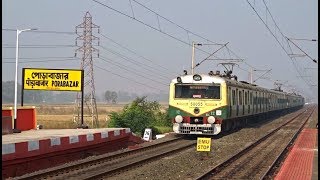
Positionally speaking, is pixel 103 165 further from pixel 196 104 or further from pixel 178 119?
pixel 196 104

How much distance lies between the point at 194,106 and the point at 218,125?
54.4 inches

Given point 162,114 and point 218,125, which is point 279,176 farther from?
point 162,114

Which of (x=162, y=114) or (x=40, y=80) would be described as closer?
(x=40, y=80)

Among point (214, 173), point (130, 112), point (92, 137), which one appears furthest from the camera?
point (130, 112)

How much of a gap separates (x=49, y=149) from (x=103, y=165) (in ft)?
5.22

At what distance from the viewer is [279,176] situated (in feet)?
39.1

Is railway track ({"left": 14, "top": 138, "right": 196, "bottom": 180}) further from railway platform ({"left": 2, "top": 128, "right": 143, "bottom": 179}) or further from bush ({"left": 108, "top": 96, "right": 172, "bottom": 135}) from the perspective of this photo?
bush ({"left": 108, "top": 96, "right": 172, "bottom": 135})

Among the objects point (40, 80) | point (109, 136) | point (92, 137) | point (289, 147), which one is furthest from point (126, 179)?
point (40, 80)

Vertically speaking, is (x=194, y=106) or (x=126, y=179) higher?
(x=194, y=106)

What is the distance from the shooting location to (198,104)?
22391mm

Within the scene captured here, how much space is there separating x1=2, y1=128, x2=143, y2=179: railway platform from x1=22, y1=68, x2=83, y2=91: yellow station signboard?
20.1 feet

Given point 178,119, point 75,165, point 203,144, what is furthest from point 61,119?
point 75,165

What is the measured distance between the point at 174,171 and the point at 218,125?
958cm

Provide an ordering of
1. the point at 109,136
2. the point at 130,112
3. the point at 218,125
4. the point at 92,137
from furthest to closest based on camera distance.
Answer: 1. the point at 130,112
2. the point at 218,125
3. the point at 109,136
4. the point at 92,137
